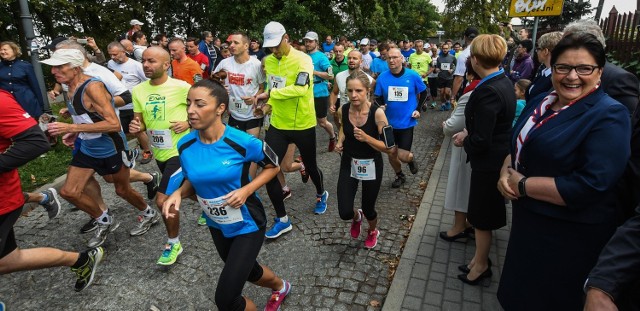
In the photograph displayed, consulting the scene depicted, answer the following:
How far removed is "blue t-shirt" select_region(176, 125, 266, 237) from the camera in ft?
8.30

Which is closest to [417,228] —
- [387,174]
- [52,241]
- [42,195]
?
[387,174]

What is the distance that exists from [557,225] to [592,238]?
0.16 metres

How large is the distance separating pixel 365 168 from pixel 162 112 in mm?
2168

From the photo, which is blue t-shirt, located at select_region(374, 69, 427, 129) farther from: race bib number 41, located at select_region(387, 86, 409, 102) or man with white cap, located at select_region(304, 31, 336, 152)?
man with white cap, located at select_region(304, 31, 336, 152)

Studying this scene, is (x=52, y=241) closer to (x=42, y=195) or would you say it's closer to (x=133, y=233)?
(x=42, y=195)

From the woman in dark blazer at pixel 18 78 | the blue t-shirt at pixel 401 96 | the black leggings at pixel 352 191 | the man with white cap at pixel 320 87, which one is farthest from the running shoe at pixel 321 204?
the woman in dark blazer at pixel 18 78

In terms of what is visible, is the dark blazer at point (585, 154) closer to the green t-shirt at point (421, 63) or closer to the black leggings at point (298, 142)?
the black leggings at point (298, 142)

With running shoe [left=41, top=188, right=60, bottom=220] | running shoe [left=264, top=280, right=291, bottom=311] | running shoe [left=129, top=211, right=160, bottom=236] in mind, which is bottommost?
running shoe [left=129, top=211, right=160, bottom=236]

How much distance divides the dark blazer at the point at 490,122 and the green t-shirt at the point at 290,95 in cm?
215

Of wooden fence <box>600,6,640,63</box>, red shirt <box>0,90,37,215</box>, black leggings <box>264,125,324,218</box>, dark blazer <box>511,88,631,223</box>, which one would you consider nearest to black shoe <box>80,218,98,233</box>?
red shirt <box>0,90,37,215</box>

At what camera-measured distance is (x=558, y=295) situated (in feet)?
6.59

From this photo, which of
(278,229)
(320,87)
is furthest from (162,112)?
(320,87)

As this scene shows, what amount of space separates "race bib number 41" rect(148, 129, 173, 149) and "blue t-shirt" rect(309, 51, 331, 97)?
4063mm

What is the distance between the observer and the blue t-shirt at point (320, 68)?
7.60 m
